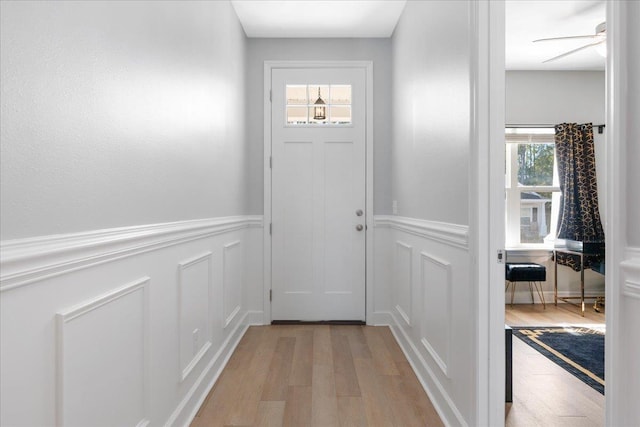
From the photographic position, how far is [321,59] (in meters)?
3.80

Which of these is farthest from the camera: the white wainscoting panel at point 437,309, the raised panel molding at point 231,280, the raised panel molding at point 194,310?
the raised panel molding at point 231,280

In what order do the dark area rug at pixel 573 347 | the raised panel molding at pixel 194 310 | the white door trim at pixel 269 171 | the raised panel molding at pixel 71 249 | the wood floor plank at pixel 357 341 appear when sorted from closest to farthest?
the raised panel molding at pixel 71 249, the raised panel molding at pixel 194 310, the dark area rug at pixel 573 347, the wood floor plank at pixel 357 341, the white door trim at pixel 269 171

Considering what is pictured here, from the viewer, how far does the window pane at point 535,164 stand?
16.1 ft

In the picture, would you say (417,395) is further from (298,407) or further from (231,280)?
(231,280)

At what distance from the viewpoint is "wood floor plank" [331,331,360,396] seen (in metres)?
2.43

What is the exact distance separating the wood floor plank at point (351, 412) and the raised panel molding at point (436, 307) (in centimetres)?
48

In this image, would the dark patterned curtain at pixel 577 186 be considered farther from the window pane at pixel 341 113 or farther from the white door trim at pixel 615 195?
the white door trim at pixel 615 195

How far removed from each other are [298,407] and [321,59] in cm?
291

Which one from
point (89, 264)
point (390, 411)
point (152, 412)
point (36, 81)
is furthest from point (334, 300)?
point (36, 81)

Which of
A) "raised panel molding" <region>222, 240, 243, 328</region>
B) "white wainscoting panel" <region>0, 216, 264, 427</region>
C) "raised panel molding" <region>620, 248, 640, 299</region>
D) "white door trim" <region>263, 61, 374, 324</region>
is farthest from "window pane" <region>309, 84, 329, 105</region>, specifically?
"raised panel molding" <region>620, 248, 640, 299</region>

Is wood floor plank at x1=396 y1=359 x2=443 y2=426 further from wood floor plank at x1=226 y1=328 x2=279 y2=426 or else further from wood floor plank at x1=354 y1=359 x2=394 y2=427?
wood floor plank at x1=226 y1=328 x2=279 y2=426

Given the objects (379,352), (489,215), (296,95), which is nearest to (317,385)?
(379,352)

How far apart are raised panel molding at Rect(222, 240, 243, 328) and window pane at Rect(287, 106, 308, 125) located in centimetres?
124

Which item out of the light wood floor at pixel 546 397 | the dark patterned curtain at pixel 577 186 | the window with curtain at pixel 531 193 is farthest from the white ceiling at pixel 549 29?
the light wood floor at pixel 546 397
